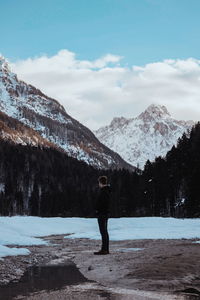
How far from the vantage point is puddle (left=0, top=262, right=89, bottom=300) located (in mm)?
7009

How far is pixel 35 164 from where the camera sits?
6245 inches

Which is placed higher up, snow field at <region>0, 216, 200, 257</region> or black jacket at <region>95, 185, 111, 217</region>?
black jacket at <region>95, 185, 111, 217</region>

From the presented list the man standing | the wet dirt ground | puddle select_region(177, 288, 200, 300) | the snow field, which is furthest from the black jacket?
puddle select_region(177, 288, 200, 300)

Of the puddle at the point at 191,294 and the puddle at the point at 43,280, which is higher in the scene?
the puddle at the point at 191,294

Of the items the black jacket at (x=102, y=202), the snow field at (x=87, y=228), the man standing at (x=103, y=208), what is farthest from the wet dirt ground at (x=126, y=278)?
the snow field at (x=87, y=228)

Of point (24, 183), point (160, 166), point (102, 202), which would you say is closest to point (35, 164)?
point (24, 183)

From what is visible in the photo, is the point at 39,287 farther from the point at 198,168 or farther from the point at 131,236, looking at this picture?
the point at 198,168

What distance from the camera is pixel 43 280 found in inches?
326

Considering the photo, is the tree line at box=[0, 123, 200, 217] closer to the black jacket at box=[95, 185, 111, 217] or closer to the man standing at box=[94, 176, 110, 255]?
the man standing at box=[94, 176, 110, 255]

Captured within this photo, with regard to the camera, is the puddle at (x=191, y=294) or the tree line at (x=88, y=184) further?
the tree line at (x=88, y=184)

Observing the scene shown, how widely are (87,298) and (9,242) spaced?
40.8ft

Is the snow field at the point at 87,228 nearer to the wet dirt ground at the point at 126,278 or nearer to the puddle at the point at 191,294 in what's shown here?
the wet dirt ground at the point at 126,278

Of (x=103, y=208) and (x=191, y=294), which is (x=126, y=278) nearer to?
(x=191, y=294)

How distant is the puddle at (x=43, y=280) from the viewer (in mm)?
7009
